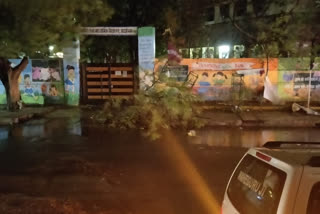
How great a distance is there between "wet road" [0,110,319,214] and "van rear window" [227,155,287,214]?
2.71 meters

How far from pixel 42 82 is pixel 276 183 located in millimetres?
17298

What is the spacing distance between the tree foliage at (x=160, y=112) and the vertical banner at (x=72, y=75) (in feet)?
16.7

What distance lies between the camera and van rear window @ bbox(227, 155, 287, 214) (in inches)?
105

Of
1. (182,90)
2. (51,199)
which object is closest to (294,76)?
(182,90)

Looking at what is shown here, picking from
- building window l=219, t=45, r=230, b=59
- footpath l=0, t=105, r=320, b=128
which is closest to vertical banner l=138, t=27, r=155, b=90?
footpath l=0, t=105, r=320, b=128

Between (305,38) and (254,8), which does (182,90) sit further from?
(254,8)

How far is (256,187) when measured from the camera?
9.62 ft

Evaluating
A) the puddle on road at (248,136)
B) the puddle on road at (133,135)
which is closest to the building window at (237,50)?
the puddle on road at (248,136)

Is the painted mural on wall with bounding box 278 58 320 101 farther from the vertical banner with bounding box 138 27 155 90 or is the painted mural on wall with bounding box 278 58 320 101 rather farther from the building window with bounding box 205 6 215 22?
the building window with bounding box 205 6 215 22

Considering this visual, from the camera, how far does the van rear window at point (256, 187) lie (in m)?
2.66

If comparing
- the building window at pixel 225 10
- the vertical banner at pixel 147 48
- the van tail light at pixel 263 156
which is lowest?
the van tail light at pixel 263 156

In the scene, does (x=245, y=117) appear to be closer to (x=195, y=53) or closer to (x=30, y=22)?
(x=30, y=22)

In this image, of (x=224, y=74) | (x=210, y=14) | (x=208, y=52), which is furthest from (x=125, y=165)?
(x=210, y=14)

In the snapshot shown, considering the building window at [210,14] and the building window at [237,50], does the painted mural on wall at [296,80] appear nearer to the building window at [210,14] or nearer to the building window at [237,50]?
the building window at [237,50]
